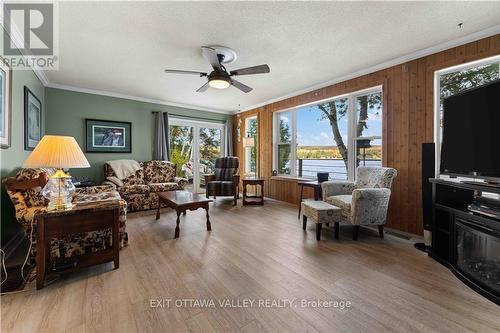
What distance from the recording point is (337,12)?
83.0 inches

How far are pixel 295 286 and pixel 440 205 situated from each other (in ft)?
5.93

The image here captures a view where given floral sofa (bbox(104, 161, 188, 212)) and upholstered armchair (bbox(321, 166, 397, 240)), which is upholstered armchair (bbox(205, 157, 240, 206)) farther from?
upholstered armchair (bbox(321, 166, 397, 240))

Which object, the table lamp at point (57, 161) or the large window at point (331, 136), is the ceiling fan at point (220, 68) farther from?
the large window at point (331, 136)

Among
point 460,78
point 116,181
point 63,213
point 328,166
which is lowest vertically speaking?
point 63,213

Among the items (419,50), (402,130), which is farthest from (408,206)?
(419,50)

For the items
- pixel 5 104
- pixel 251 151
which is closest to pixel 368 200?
pixel 251 151

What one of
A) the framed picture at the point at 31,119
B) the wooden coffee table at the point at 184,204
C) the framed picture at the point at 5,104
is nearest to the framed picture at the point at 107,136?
the framed picture at the point at 31,119

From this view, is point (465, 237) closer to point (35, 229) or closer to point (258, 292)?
point (258, 292)

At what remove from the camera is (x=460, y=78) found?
2.75 m

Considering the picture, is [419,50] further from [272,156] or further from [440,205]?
[272,156]

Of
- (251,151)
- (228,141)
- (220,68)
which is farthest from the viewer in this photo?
(228,141)

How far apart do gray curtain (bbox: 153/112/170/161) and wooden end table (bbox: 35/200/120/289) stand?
3.43 metres

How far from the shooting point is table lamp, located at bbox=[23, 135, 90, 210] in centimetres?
177

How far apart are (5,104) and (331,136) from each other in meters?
4.66
